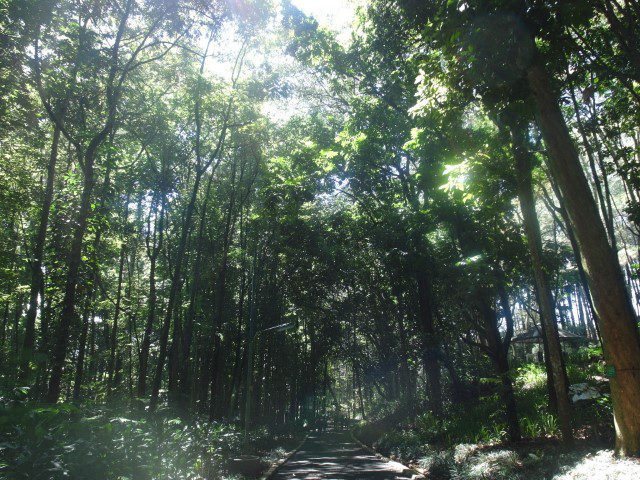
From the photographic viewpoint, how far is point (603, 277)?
5.50 metres

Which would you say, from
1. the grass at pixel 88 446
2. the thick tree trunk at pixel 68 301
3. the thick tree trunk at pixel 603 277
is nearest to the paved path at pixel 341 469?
the grass at pixel 88 446

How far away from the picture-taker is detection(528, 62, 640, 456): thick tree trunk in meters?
5.23

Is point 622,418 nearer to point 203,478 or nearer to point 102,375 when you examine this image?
point 203,478

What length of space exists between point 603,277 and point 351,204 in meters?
14.8

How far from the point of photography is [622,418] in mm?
5305

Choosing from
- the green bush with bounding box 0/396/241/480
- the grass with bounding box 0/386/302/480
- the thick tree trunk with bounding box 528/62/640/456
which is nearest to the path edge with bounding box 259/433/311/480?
the grass with bounding box 0/386/302/480

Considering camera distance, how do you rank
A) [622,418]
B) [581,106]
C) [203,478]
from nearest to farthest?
1. [622,418]
2. [203,478]
3. [581,106]

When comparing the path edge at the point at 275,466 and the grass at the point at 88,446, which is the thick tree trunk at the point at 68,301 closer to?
the grass at the point at 88,446

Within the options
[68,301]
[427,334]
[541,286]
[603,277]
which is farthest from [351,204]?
[603,277]

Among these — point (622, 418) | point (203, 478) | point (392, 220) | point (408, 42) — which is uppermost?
point (408, 42)

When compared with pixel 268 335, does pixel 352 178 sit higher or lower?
higher

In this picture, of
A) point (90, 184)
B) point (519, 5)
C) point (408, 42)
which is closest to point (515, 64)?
point (519, 5)

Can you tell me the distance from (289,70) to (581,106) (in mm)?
10333

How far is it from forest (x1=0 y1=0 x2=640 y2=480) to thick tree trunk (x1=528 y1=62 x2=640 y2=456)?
0.10ft
